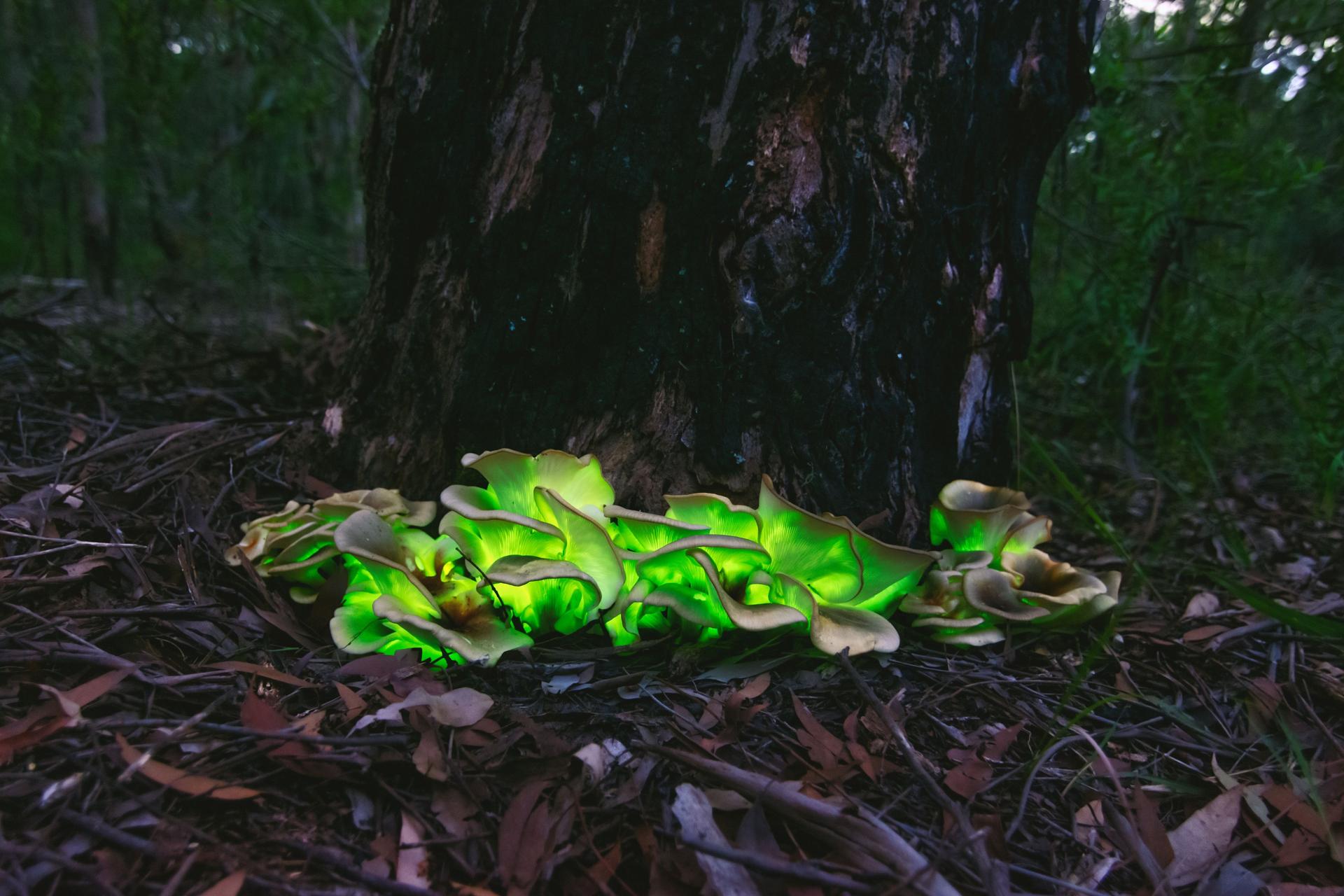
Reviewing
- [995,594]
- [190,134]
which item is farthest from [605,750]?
[190,134]

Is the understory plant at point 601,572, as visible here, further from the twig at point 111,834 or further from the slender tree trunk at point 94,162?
the slender tree trunk at point 94,162

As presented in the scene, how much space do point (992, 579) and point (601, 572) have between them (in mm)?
1055

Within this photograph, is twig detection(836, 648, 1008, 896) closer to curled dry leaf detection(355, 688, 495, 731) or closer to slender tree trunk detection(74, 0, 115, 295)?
curled dry leaf detection(355, 688, 495, 731)

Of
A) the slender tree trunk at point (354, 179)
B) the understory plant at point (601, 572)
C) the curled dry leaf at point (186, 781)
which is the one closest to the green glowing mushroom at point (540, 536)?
the understory plant at point (601, 572)

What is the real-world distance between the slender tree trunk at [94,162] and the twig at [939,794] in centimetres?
621

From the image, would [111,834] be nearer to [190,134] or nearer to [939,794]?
[939,794]

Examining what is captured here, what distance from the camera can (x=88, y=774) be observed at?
1.22m

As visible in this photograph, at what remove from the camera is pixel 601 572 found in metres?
1.72

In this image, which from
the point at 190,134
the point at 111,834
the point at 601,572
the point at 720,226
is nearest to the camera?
the point at 111,834

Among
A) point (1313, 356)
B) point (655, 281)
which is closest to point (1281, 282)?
point (1313, 356)

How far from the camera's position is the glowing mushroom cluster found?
193 cm

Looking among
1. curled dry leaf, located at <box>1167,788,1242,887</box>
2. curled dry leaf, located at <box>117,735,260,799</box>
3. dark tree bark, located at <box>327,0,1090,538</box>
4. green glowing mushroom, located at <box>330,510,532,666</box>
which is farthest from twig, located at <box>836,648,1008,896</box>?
curled dry leaf, located at <box>117,735,260,799</box>

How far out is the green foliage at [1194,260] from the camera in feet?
11.0

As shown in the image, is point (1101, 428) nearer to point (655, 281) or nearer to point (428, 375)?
point (655, 281)
